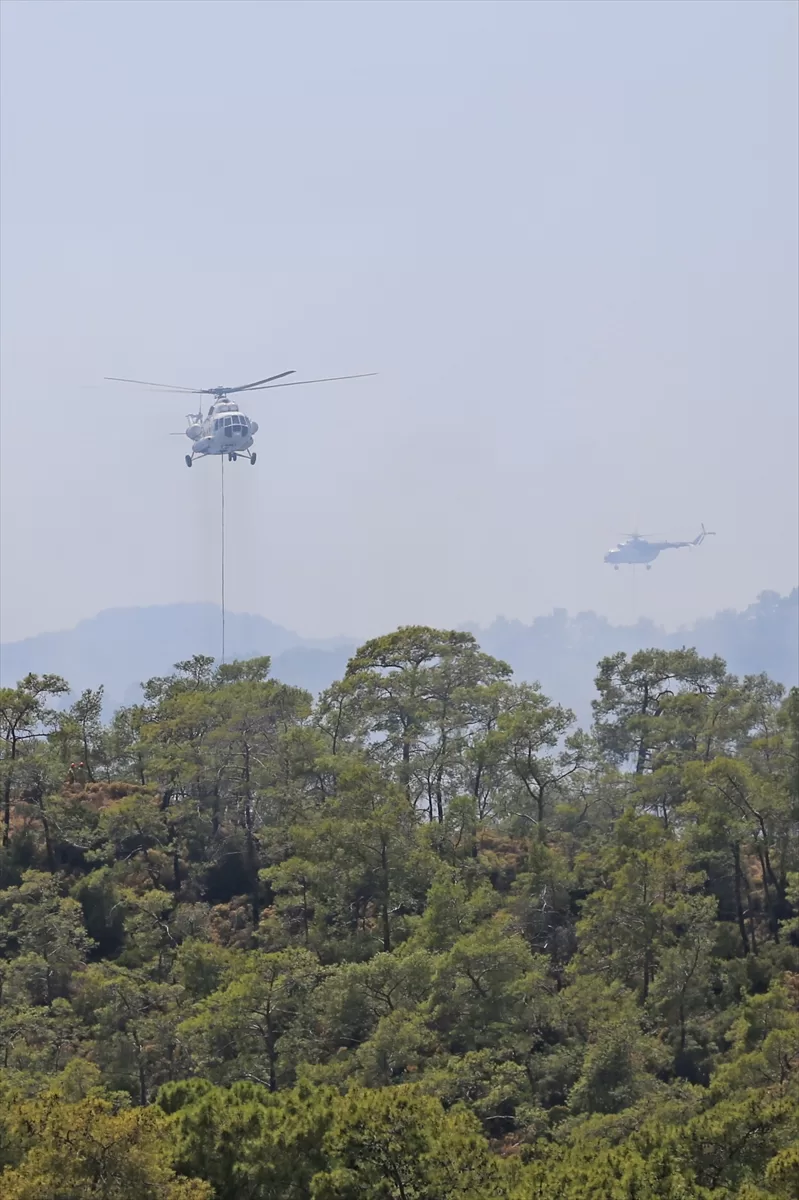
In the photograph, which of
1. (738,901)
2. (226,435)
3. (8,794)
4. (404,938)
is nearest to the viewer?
(404,938)

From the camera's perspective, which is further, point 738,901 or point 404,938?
point 738,901

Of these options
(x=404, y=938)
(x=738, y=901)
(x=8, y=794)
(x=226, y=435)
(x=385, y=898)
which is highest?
(x=226, y=435)

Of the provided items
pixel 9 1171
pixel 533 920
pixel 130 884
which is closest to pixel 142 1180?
pixel 9 1171

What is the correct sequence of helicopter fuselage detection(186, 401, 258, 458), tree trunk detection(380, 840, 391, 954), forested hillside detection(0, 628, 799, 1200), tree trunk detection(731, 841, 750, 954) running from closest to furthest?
1. forested hillside detection(0, 628, 799, 1200)
2. tree trunk detection(380, 840, 391, 954)
3. tree trunk detection(731, 841, 750, 954)
4. helicopter fuselage detection(186, 401, 258, 458)

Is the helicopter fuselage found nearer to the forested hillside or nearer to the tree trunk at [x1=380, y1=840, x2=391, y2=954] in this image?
the forested hillside

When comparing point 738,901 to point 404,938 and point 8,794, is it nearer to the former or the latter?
point 404,938

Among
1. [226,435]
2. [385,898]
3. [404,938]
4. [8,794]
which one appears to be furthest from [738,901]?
[226,435]

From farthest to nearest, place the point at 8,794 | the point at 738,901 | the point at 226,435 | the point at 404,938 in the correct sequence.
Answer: the point at 226,435 < the point at 8,794 < the point at 738,901 < the point at 404,938

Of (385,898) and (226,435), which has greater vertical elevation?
(226,435)

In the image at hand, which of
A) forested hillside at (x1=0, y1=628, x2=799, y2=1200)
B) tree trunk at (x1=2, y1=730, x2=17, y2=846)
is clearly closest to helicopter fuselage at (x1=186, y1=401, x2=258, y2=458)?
forested hillside at (x1=0, y1=628, x2=799, y2=1200)

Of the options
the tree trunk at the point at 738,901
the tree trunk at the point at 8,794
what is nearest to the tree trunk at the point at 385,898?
the tree trunk at the point at 738,901
